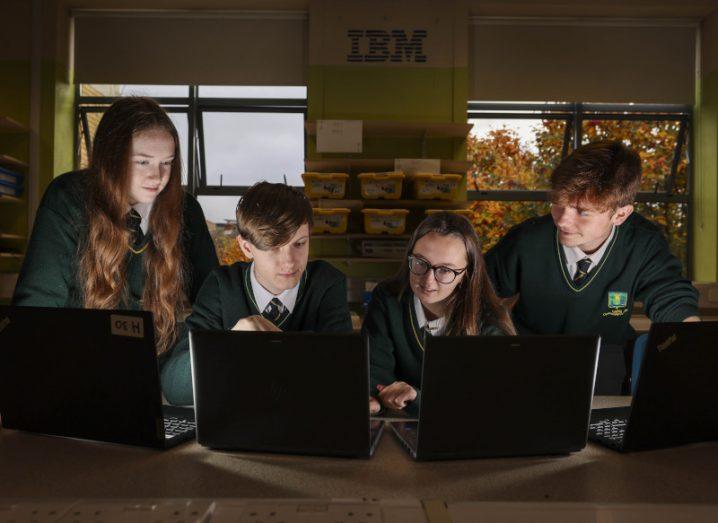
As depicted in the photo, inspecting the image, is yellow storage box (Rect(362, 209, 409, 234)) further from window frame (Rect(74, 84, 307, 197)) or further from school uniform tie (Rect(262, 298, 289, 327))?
school uniform tie (Rect(262, 298, 289, 327))

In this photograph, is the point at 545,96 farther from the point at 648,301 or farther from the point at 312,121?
the point at 648,301

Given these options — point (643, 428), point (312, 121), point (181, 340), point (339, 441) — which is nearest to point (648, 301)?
point (643, 428)

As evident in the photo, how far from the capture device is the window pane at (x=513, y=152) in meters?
Result: 4.46

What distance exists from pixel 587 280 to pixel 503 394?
36.7 inches

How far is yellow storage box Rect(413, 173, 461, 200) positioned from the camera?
Result: 3746mm

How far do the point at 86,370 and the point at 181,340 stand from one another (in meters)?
0.46

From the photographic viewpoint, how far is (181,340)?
1.44 meters

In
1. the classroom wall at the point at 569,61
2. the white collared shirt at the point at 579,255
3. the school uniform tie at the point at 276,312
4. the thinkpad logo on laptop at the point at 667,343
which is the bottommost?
the school uniform tie at the point at 276,312

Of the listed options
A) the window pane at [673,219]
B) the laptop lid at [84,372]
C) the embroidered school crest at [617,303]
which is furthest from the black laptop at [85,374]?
the window pane at [673,219]

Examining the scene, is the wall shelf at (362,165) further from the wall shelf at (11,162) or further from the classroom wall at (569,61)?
the wall shelf at (11,162)

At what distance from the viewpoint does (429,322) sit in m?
1.56

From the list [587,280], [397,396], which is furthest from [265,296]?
[587,280]

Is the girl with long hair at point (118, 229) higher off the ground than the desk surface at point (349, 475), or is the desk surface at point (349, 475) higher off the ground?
the girl with long hair at point (118, 229)

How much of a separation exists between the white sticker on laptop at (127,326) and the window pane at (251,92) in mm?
3762
